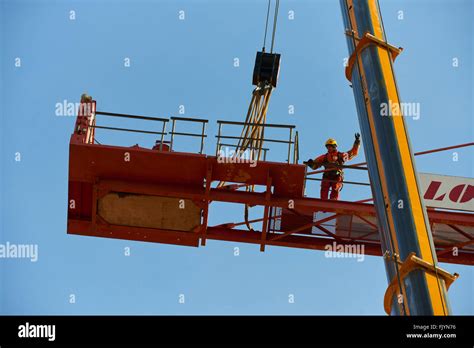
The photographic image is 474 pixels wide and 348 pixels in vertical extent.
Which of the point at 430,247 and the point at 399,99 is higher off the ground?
the point at 399,99

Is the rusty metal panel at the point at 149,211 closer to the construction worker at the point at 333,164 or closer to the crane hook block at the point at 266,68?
the construction worker at the point at 333,164

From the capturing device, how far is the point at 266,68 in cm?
1936

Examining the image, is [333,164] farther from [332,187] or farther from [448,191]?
[448,191]

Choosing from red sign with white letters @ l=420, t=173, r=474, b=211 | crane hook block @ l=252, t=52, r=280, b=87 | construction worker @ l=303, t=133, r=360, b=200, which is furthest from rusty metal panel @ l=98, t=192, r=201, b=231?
red sign with white letters @ l=420, t=173, r=474, b=211

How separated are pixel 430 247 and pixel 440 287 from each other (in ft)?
2.05

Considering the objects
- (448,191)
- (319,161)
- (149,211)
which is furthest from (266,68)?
(448,191)

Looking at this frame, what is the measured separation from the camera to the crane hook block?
Result: 19.2m

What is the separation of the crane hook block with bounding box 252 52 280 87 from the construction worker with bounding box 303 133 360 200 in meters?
2.17

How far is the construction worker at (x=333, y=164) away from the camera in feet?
60.0

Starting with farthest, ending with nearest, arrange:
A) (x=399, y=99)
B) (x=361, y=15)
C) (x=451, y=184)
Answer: (x=451, y=184), (x=361, y=15), (x=399, y=99)

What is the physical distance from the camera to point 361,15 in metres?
13.5

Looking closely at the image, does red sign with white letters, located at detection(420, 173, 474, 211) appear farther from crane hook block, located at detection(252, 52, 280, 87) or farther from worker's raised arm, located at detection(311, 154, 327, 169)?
crane hook block, located at detection(252, 52, 280, 87)
